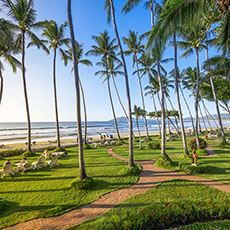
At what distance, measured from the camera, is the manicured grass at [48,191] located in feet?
22.2

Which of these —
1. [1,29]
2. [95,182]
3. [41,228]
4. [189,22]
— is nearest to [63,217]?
[41,228]

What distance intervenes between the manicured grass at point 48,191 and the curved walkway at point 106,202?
1.03ft

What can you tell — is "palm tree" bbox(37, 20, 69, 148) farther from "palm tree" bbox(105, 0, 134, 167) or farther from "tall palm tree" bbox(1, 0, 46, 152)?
"palm tree" bbox(105, 0, 134, 167)

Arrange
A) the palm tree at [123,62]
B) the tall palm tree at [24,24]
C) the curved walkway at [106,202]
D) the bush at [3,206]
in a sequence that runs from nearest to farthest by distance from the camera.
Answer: the curved walkway at [106,202] → the bush at [3,206] → the palm tree at [123,62] → the tall palm tree at [24,24]

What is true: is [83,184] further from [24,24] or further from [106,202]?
[24,24]

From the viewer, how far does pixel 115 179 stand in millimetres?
10227

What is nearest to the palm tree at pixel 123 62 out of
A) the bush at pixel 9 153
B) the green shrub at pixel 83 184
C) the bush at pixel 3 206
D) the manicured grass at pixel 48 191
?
the manicured grass at pixel 48 191

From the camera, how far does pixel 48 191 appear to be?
8797 millimetres

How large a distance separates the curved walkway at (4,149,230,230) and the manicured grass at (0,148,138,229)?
12.3 inches

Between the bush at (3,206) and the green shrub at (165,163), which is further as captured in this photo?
the green shrub at (165,163)

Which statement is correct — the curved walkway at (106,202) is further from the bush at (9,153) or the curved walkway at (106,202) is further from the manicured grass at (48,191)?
the bush at (9,153)

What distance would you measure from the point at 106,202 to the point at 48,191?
9.07ft

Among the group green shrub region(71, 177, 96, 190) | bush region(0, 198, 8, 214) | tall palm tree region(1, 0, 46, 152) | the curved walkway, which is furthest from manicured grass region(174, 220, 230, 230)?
tall palm tree region(1, 0, 46, 152)

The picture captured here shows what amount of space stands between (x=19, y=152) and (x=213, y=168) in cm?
1669
